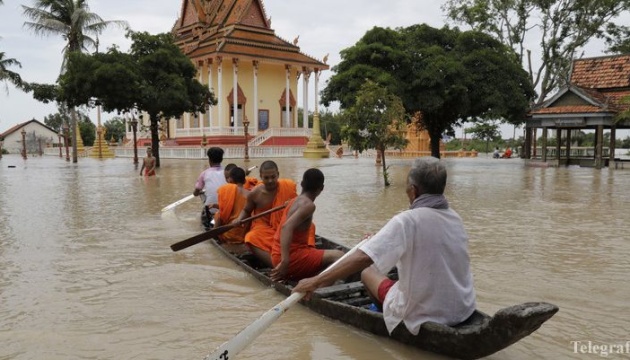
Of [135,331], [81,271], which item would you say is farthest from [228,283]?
[81,271]

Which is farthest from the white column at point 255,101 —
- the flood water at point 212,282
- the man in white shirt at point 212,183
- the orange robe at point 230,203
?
the orange robe at point 230,203

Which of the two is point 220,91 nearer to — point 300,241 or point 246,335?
point 300,241

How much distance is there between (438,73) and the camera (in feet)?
73.0

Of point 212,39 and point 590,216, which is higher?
point 212,39

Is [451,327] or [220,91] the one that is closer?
[451,327]

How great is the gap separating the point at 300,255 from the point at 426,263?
1766 mm

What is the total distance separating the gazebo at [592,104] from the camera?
22766 mm

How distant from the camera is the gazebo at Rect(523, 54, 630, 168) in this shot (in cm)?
2277

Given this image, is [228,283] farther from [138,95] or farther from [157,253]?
[138,95]

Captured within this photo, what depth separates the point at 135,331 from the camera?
14.0ft

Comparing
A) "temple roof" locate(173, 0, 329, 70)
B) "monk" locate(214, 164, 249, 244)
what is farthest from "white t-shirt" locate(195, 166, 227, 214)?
"temple roof" locate(173, 0, 329, 70)

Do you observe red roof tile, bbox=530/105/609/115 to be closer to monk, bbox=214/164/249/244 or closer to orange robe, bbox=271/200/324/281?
monk, bbox=214/164/249/244

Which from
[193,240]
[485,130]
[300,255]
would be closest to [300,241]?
[300,255]

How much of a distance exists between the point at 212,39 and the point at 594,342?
36.5 meters
